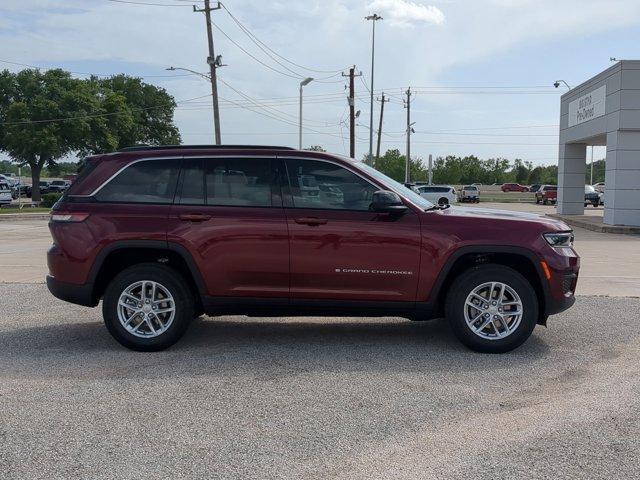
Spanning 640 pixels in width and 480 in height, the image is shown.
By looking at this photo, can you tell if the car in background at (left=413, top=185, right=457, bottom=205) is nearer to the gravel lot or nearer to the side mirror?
the gravel lot

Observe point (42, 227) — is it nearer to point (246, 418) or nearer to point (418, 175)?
point (246, 418)

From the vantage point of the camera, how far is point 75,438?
4059 millimetres

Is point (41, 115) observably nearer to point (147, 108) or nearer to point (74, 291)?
point (147, 108)

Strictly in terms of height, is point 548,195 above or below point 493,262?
below

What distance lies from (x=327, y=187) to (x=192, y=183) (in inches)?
50.4

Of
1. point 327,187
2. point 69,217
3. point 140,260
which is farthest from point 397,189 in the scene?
point 69,217

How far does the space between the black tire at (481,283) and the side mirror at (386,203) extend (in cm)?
88

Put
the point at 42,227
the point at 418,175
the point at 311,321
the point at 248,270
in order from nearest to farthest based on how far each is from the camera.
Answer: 1. the point at 248,270
2. the point at 311,321
3. the point at 42,227
4. the point at 418,175

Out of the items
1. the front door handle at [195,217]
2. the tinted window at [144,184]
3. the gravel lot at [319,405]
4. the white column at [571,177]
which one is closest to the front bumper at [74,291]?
the gravel lot at [319,405]

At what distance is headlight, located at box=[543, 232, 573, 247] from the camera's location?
5941 mm

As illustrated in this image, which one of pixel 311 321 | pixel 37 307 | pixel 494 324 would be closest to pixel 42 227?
pixel 37 307

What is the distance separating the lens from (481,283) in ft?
19.3

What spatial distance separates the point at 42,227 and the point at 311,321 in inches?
820

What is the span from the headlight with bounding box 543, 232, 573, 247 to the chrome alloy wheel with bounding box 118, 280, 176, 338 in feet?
11.6
